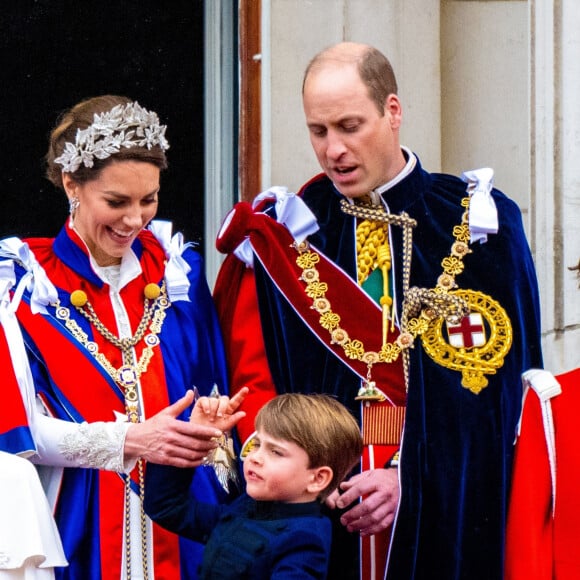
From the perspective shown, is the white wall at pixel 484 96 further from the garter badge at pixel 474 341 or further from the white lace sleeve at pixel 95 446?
the white lace sleeve at pixel 95 446

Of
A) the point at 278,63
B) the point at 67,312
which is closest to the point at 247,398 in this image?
the point at 67,312

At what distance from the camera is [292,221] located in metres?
4.47

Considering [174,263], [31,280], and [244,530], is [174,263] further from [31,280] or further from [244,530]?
[244,530]

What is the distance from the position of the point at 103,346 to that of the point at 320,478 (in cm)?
80

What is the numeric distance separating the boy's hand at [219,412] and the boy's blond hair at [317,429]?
0.33ft

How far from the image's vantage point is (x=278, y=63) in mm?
5375

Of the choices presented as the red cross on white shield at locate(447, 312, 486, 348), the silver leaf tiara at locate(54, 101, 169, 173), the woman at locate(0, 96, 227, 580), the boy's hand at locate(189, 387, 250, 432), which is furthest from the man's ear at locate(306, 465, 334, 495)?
the silver leaf tiara at locate(54, 101, 169, 173)

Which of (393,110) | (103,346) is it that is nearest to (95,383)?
(103,346)

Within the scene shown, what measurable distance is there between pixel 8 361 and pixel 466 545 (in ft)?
4.02

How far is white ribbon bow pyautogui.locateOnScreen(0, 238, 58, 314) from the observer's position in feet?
14.0

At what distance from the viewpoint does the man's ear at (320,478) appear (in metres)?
3.78

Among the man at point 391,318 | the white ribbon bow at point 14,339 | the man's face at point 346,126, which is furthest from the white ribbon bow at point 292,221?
the white ribbon bow at point 14,339

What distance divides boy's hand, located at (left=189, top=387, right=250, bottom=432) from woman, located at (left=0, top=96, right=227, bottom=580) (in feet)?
0.55

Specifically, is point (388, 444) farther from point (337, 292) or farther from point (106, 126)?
point (106, 126)
